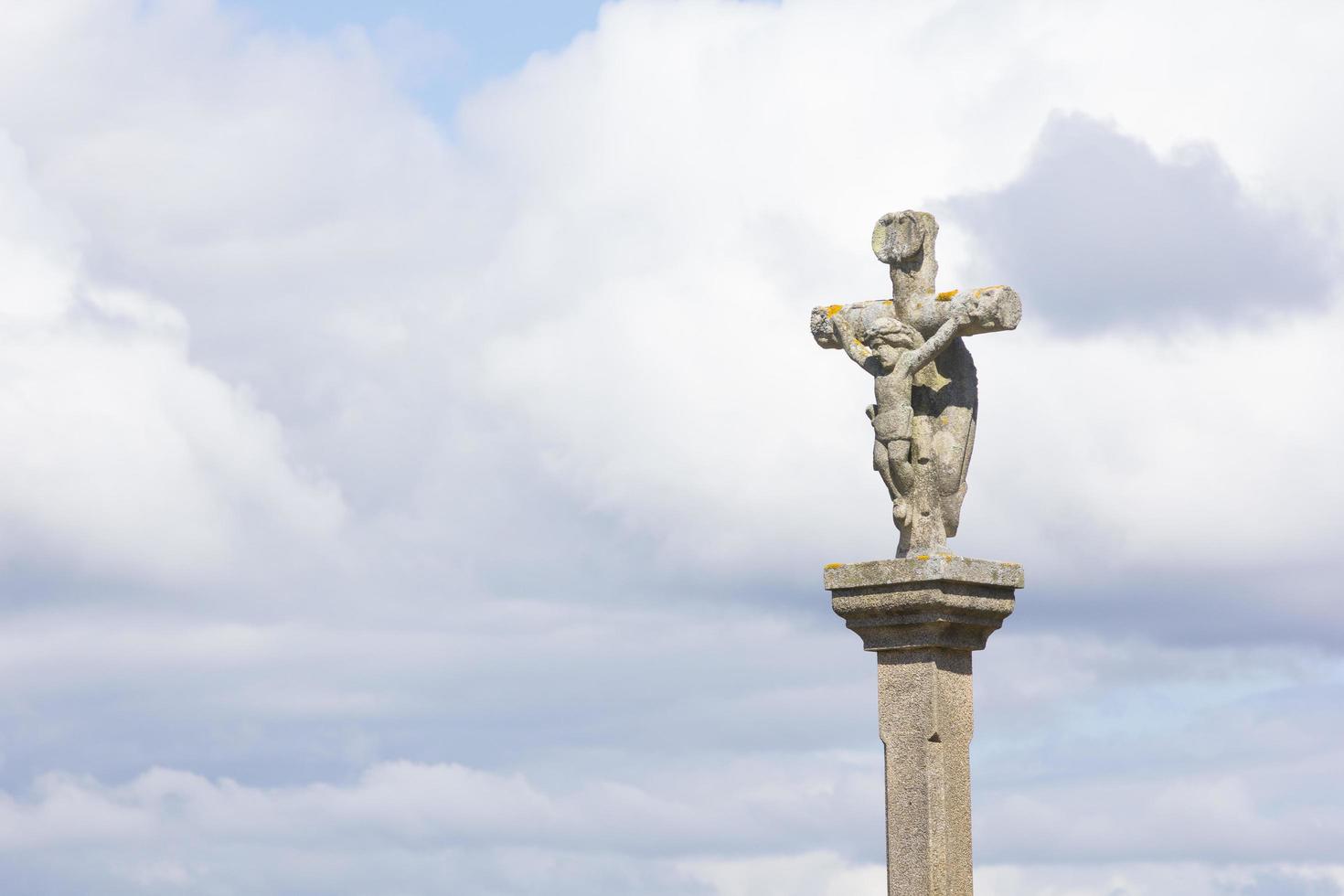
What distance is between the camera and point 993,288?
25.8 meters

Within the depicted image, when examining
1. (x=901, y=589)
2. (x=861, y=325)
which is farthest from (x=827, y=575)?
(x=861, y=325)

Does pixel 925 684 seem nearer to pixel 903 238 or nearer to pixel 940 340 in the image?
pixel 940 340

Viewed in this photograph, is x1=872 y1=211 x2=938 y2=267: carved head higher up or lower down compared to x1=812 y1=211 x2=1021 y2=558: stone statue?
higher up

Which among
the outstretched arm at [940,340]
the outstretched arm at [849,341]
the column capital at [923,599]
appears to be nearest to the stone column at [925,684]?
the column capital at [923,599]

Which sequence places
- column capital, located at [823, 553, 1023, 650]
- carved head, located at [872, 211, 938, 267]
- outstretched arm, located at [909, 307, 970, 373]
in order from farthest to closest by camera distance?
carved head, located at [872, 211, 938, 267]
outstretched arm, located at [909, 307, 970, 373]
column capital, located at [823, 553, 1023, 650]

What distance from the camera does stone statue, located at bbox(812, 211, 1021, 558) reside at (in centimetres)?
2592

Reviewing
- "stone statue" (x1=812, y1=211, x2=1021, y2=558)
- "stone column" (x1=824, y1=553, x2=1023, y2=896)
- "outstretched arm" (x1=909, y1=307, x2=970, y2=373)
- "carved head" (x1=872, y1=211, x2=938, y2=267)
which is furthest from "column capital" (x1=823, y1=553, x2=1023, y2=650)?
"carved head" (x1=872, y1=211, x2=938, y2=267)

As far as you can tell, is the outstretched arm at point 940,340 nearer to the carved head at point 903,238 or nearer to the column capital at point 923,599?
the carved head at point 903,238

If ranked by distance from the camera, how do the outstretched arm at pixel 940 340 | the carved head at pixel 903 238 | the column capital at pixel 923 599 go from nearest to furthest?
the column capital at pixel 923 599 < the outstretched arm at pixel 940 340 < the carved head at pixel 903 238

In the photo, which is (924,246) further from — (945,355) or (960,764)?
(960,764)

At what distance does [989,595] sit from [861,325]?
297 centimetres

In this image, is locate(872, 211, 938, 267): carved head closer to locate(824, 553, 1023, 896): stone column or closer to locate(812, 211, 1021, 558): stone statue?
locate(812, 211, 1021, 558): stone statue

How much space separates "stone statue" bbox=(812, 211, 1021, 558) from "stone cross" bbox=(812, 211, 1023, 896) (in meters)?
0.01

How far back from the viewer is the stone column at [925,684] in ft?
83.6
